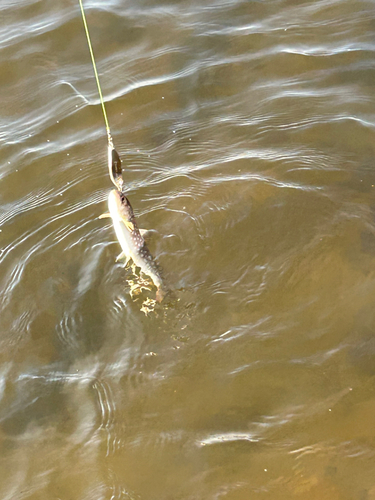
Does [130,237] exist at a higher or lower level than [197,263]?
higher

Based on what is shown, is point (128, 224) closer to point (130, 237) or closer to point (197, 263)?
point (130, 237)

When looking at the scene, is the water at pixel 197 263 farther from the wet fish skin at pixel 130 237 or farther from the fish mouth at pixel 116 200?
the fish mouth at pixel 116 200

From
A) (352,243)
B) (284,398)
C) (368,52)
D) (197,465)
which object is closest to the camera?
(197,465)

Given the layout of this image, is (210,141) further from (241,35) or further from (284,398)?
(284,398)

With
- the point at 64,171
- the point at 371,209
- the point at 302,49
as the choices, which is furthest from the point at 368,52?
the point at 64,171

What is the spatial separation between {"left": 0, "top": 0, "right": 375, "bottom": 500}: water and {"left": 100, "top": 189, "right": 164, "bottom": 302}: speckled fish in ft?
0.65

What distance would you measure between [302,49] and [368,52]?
0.80 meters

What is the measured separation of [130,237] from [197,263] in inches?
29.0

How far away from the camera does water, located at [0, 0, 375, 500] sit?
3.82 m

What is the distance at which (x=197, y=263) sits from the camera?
4.85 metres

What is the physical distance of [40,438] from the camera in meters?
4.04

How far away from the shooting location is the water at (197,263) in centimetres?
382

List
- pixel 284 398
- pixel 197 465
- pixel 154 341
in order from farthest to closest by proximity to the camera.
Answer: pixel 154 341 < pixel 284 398 < pixel 197 465

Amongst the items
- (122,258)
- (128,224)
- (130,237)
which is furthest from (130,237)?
(122,258)
